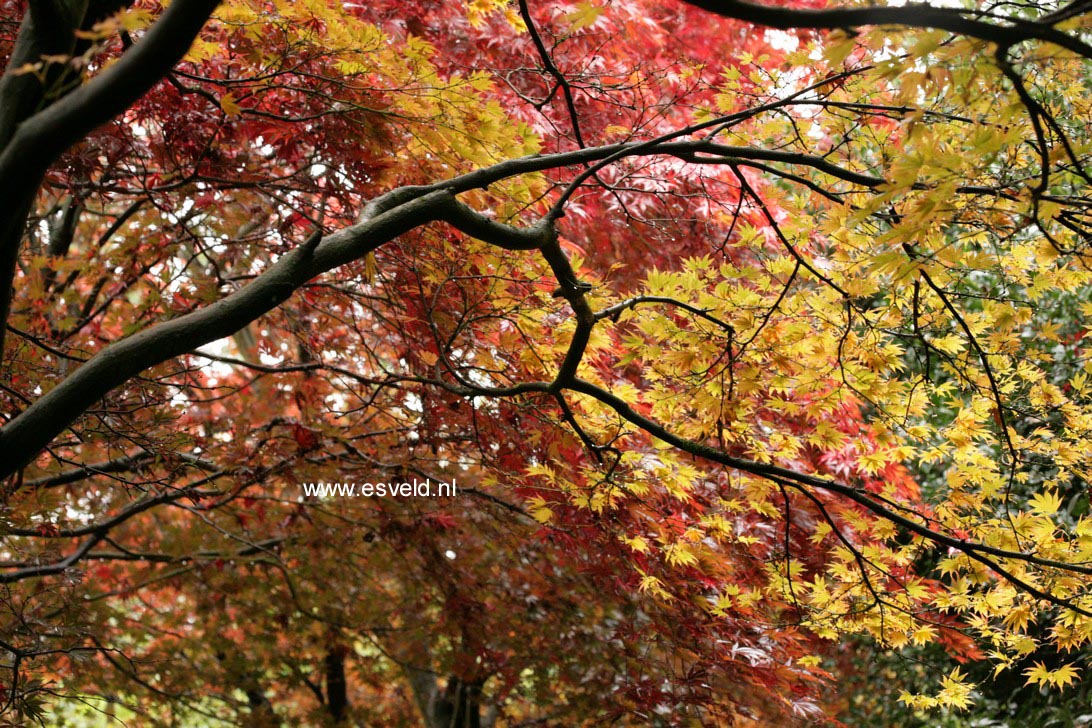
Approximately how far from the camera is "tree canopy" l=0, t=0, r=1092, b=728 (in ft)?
6.17

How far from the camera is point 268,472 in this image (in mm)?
3842

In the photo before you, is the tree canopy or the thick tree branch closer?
the thick tree branch

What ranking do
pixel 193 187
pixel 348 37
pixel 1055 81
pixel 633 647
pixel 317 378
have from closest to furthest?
pixel 1055 81 → pixel 348 37 → pixel 193 187 → pixel 633 647 → pixel 317 378

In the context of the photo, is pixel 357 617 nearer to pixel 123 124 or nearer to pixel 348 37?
pixel 123 124

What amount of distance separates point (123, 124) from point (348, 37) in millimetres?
1233

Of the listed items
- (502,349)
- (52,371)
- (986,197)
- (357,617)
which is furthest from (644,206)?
(357,617)

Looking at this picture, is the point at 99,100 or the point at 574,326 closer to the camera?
the point at 99,100

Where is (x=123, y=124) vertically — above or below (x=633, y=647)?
above

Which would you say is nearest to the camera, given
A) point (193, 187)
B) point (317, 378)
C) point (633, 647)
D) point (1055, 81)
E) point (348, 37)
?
point (1055, 81)

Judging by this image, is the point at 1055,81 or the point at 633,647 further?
the point at 633,647

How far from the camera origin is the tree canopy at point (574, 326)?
188 cm

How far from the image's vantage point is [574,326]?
3055 millimetres

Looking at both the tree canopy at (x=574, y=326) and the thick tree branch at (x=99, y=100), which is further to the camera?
the tree canopy at (x=574, y=326)

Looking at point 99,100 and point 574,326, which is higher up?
point 574,326
